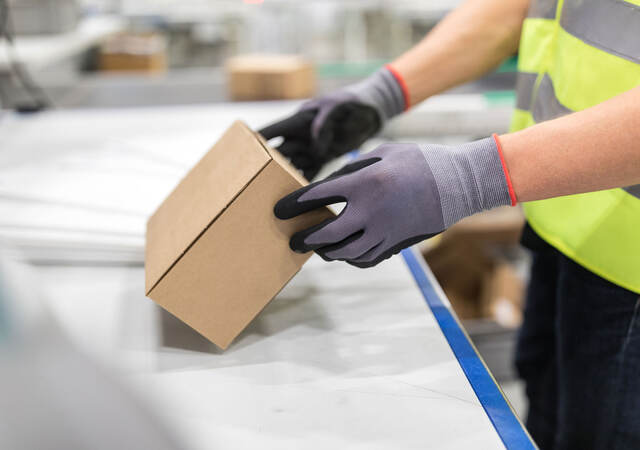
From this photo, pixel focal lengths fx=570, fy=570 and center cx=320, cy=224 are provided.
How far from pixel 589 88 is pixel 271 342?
58 centimetres

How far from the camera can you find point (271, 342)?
2.74ft

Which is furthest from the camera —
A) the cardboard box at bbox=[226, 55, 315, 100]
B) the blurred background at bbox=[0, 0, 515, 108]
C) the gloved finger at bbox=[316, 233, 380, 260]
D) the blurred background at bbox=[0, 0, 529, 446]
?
the blurred background at bbox=[0, 0, 515, 108]

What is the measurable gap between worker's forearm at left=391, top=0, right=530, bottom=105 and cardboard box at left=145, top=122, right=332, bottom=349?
0.48m

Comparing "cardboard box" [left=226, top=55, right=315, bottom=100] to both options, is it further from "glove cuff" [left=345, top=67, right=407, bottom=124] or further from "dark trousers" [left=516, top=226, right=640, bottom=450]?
"dark trousers" [left=516, top=226, right=640, bottom=450]

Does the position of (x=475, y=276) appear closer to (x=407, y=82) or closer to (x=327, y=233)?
(x=407, y=82)

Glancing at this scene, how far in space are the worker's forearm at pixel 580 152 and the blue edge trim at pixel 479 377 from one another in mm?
231

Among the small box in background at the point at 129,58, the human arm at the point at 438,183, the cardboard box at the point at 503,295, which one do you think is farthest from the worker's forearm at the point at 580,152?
the small box in background at the point at 129,58

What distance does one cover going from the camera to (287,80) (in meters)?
2.07

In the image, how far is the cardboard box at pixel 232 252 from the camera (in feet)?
2.53

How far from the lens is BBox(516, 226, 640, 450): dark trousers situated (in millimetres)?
839

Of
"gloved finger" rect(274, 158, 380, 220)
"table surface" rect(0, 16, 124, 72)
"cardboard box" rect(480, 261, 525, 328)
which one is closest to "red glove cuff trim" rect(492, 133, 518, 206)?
"gloved finger" rect(274, 158, 380, 220)

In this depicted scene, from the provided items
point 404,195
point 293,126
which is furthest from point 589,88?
point 293,126

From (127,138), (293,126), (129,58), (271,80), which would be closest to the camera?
(293,126)

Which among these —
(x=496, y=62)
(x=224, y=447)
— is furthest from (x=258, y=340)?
(x=496, y=62)
